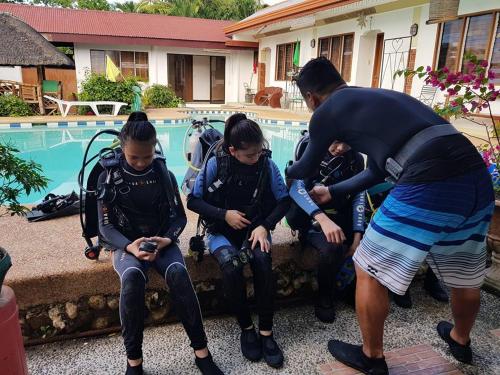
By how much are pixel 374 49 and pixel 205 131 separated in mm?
11165

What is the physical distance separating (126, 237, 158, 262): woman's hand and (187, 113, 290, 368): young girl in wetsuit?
354mm

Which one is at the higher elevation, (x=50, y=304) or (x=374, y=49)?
(x=374, y=49)

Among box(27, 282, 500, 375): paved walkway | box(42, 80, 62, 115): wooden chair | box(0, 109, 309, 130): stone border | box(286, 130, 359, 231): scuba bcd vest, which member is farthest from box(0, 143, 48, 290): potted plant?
box(42, 80, 62, 115): wooden chair

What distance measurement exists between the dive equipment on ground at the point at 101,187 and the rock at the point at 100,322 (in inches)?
14.1

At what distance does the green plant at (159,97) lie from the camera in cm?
1591

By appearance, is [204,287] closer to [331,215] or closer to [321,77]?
[331,215]

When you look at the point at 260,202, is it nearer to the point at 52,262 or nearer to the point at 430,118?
the point at 430,118

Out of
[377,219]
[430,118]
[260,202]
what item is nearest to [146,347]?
[260,202]

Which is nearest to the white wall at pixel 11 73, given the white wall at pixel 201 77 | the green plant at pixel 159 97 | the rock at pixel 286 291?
the green plant at pixel 159 97

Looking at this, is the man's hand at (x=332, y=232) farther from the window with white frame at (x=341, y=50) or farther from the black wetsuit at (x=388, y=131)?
the window with white frame at (x=341, y=50)

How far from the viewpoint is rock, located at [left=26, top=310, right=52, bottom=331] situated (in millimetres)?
2154

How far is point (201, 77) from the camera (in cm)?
2031

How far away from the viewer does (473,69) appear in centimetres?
305

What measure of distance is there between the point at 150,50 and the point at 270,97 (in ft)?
19.9
